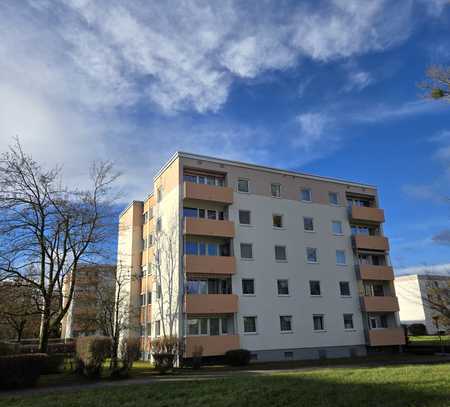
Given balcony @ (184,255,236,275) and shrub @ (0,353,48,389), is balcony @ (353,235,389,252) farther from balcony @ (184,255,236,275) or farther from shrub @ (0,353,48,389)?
shrub @ (0,353,48,389)

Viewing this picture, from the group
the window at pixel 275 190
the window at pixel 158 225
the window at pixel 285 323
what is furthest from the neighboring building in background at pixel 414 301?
the window at pixel 158 225

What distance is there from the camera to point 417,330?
6372cm

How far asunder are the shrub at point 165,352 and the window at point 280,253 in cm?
1137

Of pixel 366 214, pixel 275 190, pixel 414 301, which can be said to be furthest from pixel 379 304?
pixel 414 301

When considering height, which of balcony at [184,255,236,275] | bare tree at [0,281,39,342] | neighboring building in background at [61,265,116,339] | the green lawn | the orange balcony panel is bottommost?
the green lawn

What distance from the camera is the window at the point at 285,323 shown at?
33.2 metres

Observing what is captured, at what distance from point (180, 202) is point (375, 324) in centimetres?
2166

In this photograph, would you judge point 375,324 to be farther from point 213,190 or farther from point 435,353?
point 213,190

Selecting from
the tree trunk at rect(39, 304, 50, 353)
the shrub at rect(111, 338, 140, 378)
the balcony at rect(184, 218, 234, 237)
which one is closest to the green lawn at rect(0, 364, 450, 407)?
the shrub at rect(111, 338, 140, 378)

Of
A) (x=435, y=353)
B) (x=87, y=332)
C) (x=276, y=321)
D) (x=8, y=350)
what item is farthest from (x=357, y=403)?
(x=87, y=332)

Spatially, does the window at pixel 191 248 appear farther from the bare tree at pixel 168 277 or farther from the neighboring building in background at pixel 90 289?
the neighboring building in background at pixel 90 289

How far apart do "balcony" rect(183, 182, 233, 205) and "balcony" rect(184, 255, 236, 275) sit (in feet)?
15.5

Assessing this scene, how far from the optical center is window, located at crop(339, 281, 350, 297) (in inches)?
1458

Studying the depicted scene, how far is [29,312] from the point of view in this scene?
963 inches
